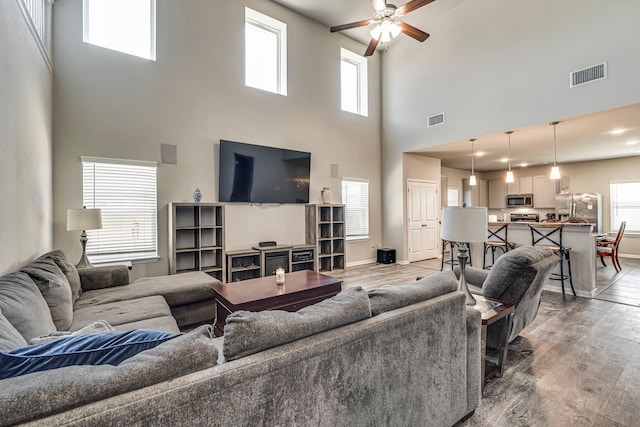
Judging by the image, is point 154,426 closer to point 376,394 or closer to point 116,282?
point 376,394

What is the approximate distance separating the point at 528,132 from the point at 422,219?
111 inches

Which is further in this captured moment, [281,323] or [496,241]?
[496,241]

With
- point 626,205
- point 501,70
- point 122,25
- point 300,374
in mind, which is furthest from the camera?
point 626,205

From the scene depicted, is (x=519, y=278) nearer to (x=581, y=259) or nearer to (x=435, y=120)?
(x=581, y=259)

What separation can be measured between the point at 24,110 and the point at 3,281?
1.63m

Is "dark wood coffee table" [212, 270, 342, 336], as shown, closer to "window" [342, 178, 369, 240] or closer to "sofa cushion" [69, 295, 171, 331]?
"sofa cushion" [69, 295, 171, 331]

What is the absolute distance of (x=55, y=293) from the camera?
204cm

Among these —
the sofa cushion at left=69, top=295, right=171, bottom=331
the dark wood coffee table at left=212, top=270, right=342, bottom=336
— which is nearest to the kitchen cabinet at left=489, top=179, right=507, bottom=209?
the dark wood coffee table at left=212, top=270, right=342, bottom=336

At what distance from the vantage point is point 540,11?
14.8 feet

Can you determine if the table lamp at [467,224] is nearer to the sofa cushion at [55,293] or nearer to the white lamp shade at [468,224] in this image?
the white lamp shade at [468,224]

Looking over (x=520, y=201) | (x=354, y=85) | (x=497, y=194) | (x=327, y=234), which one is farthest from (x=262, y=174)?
(x=497, y=194)

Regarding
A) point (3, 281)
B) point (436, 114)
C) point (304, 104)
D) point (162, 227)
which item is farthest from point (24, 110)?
point (436, 114)

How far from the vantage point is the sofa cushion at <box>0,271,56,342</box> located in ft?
4.85

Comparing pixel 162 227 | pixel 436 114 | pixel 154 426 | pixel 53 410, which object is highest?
pixel 436 114
